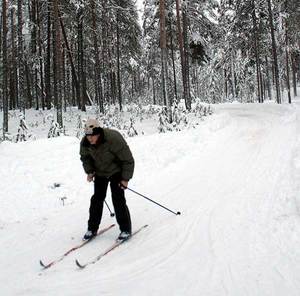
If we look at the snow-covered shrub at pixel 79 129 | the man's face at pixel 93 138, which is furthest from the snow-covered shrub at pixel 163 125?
the man's face at pixel 93 138

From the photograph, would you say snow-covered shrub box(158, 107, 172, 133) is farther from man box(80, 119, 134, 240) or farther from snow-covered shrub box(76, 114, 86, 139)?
man box(80, 119, 134, 240)

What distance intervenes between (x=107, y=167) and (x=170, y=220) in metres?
1.50

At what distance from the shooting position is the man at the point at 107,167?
19.6 feet

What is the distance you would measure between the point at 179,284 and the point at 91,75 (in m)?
34.5

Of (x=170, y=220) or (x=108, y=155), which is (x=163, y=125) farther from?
(x=108, y=155)

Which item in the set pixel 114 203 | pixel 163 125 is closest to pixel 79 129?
pixel 163 125

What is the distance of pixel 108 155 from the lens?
6.04m

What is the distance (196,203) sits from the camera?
7.55 m

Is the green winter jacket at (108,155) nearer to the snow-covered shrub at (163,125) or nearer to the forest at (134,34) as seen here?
the snow-covered shrub at (163,125)

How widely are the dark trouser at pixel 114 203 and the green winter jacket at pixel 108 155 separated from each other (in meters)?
0.13

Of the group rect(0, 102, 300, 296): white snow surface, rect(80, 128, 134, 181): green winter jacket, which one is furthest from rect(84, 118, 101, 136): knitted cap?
rect(0, 102, 300, 296): white snow surface

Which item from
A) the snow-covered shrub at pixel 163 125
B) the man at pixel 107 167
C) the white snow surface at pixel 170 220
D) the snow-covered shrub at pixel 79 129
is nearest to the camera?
the white snow surface at pixel 170 220

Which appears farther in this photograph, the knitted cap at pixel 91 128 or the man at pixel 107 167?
the man at pixel 107 167

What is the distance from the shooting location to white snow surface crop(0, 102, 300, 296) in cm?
454
